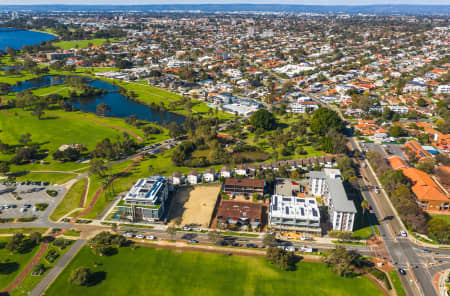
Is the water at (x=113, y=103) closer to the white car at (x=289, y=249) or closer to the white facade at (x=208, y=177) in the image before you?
the white facade at (x=208, y=177)

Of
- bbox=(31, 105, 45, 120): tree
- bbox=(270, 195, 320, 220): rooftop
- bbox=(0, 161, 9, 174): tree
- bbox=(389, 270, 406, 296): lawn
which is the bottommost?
bbox=(389, 270, 406, 296): lawn

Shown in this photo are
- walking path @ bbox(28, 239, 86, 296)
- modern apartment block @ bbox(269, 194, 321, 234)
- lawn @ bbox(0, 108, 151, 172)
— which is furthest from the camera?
lawn @ bbox(0, 108, 151, 172)

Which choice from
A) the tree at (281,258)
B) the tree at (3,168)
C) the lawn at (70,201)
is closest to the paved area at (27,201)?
the lawn at (70,201)

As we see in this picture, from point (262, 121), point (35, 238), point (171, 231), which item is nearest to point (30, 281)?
point (35, 238)

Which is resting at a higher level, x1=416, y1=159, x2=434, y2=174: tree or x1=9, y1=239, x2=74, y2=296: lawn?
x1=416, y1=159, x2=434, y2=174: tree

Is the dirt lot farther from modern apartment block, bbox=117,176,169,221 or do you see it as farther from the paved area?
the paved area

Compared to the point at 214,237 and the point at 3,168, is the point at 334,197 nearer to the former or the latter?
the point at 214,237

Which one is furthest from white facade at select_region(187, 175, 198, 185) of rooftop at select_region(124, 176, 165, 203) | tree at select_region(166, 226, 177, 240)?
tree at select_region(166, 226, 177, 240)

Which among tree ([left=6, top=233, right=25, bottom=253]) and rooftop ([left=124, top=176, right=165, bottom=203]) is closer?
tree ([left=6, top=233, right=25, bottom=253])
